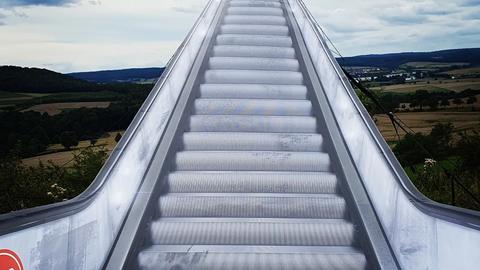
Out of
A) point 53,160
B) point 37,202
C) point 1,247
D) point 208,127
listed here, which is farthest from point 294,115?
point 53,160

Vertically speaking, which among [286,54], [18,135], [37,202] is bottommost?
[37,202]

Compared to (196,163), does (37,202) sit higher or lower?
lower

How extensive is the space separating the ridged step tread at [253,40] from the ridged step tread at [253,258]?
13.1ft

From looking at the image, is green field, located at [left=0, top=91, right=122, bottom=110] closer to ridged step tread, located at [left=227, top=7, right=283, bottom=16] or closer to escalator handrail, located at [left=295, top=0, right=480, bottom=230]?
ridged step tread, located at [left=227, top=7, right=283, bottom=16]

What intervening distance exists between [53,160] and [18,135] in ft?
14.3

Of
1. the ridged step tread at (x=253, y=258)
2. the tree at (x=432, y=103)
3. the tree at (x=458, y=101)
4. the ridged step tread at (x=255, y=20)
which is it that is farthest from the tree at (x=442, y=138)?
the ridged step tread at (x=253, y=258)

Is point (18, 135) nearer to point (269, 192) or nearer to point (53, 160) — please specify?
point (53, 160)

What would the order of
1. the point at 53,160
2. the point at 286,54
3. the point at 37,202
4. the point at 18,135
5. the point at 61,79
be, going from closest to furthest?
the point at 286,54, the point at 37,202, the point at 53,160, the point at 18,135, the point at 61,79

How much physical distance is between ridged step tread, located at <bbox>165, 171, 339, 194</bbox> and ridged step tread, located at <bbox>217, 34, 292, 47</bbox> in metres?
3.14

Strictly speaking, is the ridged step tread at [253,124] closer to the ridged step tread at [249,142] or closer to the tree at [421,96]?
the ridged step tread at [249,142]

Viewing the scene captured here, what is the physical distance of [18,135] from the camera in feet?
84.6

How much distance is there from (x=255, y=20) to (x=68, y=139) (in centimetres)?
2031

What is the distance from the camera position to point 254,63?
5875 mm

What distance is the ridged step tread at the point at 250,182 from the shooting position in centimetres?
372
